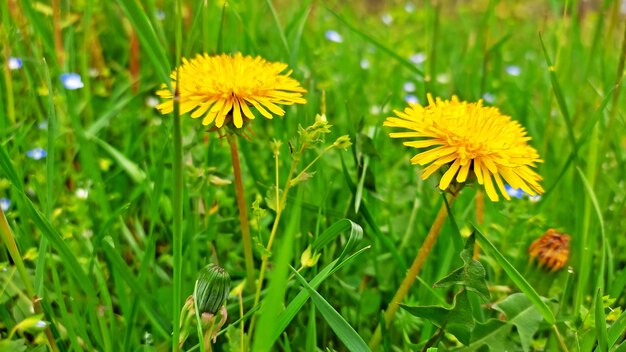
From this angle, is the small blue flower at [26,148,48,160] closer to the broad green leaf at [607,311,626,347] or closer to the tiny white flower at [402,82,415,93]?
the broad green leaf at [607,311,626,347]

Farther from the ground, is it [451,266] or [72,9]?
[72,9]

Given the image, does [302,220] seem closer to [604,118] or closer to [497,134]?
[497,134]

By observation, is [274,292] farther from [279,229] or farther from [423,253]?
[279,229]

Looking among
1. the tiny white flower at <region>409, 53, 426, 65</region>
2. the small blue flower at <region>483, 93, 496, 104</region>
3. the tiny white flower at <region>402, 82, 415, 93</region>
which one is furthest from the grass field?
the tiny white flower at <region>409, 53, 426, 65</region>

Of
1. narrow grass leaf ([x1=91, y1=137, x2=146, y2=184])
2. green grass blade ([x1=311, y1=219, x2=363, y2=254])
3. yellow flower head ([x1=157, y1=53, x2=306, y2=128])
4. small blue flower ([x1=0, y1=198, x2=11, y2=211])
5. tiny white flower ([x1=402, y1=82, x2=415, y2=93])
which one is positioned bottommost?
green grass blade ([x1=311, y1=219, x2=363, y2=254])

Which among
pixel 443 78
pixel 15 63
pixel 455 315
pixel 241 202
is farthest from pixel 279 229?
pixel 443 78

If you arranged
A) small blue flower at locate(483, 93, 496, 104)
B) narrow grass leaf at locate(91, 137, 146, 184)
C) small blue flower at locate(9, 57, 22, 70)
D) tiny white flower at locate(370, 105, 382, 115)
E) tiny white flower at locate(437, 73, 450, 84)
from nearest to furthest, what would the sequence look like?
narrow grass leaf at locate(91, 137, 146, 184), small blue flower at locate(9, 57, 22, 70), tiny white flower at locate(370, 105, 382, 115), small blue flower at locate(483, 93, 496, 104), tiny white flower at locate(437, 73, 450, 84)

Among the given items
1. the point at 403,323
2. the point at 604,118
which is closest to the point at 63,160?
the point at 403,323

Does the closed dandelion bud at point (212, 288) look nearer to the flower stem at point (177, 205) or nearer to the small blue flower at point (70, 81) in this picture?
the flower stem at point (177, 205)
